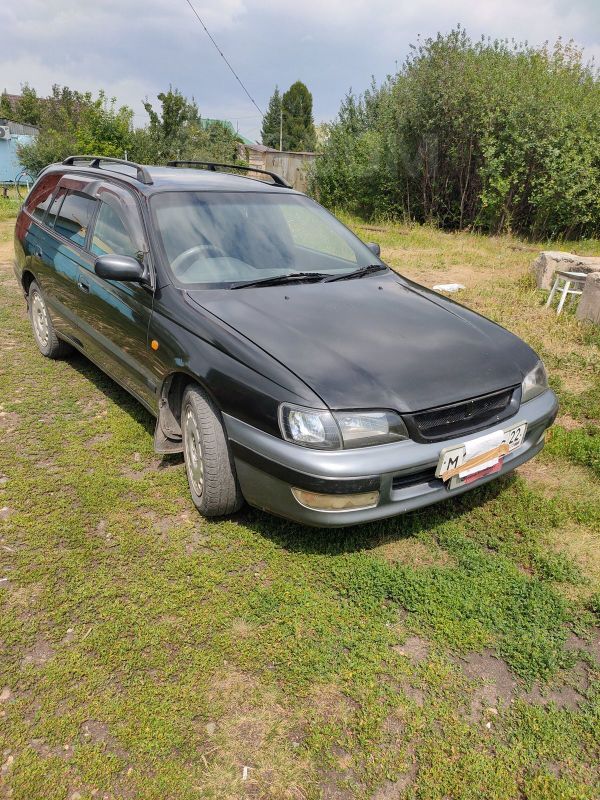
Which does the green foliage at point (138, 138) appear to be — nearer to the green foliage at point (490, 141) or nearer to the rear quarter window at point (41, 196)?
the green foliage at point (490, 141)

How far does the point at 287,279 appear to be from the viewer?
3369 millimetres

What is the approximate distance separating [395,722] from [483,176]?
13479 millimetres

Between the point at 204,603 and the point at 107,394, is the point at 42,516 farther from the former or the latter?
the point at 107,394

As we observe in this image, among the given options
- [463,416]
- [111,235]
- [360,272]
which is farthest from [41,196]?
[463,416]

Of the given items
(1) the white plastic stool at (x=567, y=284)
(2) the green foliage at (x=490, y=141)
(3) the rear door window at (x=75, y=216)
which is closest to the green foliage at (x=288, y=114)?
(2) the green foliage at (x=490, y=141)

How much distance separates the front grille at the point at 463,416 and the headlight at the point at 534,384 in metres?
0.09

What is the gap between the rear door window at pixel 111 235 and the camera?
3.53 metres

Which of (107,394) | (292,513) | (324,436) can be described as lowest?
(107,394)

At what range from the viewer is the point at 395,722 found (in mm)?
2033

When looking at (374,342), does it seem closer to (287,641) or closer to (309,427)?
(309,427)

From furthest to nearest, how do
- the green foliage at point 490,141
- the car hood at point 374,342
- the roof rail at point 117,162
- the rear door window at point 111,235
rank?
the green foliage at point 490,141
the roof rail at point 117,162
the rear door window at point 111,235
the car hood at point 374,342

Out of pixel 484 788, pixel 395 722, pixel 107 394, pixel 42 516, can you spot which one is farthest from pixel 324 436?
pixel 107 394

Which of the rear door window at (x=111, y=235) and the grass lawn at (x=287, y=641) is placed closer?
the grass lawn at (x=287, y=641)

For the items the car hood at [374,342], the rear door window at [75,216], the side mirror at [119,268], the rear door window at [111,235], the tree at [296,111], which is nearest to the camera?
the car hood at [374,342]
